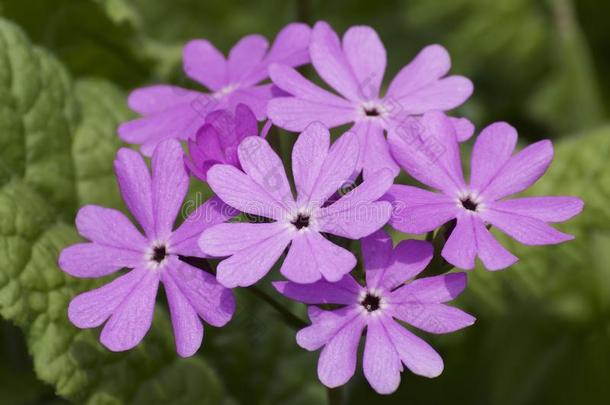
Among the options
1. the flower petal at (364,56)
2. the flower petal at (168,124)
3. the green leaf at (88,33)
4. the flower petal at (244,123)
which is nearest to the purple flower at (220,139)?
the flower petal at (244,123)

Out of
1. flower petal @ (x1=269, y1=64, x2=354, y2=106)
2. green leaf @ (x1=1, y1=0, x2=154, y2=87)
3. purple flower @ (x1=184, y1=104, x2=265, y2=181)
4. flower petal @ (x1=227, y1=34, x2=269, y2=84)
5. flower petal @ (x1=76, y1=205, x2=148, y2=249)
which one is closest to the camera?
purple flower @ (x1=184, y1=104, x2=265, y2=181)

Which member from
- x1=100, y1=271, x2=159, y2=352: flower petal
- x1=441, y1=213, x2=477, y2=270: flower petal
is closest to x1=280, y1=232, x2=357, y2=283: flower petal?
x1=441, y1=213, x2=477, y2=270: flower petal

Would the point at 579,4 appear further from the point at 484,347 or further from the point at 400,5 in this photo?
the point at 484,347

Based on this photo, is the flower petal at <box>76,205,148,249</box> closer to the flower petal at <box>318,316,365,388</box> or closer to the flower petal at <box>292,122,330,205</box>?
the flower petal at <box>292,122,330,205</box>

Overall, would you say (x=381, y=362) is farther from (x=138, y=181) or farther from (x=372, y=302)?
(x=138, y=181)

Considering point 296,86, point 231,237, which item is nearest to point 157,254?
point 231,237

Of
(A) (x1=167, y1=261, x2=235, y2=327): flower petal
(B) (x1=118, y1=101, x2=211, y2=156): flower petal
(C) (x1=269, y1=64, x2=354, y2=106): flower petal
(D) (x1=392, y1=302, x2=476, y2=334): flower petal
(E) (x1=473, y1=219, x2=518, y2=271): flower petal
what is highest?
(C) (x1=269, y1=64, x2=354, y2=106): flower petal
